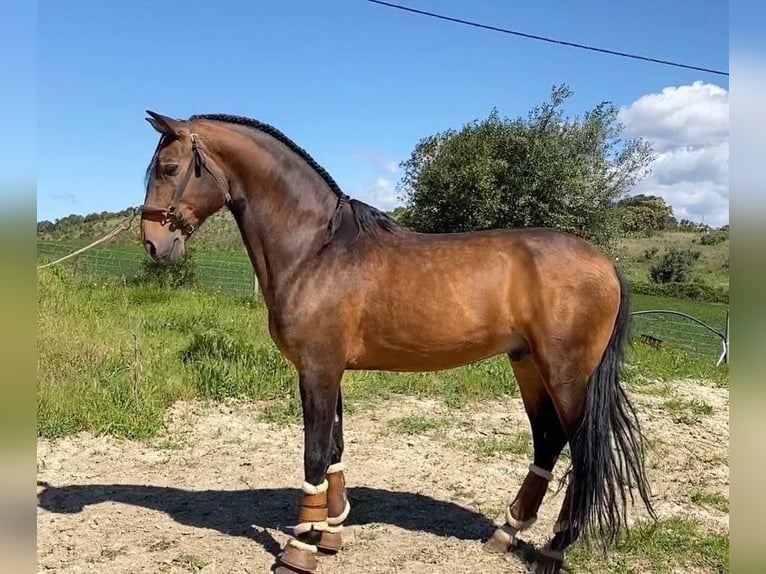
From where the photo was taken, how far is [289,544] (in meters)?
3.01

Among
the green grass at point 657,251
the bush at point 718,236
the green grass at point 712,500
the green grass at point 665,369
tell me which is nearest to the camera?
the bush at point 718,236

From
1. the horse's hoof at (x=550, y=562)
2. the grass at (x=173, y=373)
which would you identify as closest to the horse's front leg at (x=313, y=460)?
the horse's hoof at (x=550, y=562)

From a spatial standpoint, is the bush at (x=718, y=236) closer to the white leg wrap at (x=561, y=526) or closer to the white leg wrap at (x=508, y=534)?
the white leg wrap at (x=561, y=526)

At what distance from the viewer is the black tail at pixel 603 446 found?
2.91 metres

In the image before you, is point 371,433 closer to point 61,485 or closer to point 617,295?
point 61,485

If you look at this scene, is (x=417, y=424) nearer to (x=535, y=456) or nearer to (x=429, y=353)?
(x=535, y=456)

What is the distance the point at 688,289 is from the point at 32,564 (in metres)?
23.6

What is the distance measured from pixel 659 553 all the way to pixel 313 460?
201 cm

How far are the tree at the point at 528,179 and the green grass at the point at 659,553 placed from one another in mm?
12989

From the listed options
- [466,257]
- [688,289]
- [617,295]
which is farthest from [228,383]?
[688,289]

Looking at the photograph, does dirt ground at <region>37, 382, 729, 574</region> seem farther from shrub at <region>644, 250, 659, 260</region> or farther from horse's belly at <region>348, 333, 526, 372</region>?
shrub at <region>644, 250, 659, 260</region>

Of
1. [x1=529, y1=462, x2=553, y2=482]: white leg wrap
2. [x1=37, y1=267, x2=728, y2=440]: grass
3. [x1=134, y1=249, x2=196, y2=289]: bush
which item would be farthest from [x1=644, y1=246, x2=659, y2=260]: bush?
[x1=529, y1=462, x2=553, y2=482]: white leg wrap

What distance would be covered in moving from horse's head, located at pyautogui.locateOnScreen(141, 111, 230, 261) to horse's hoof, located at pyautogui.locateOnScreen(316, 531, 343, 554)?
168 cm

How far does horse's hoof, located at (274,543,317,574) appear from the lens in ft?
9.73
